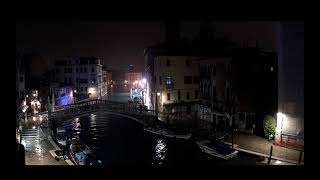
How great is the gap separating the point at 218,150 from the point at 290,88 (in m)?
4.95

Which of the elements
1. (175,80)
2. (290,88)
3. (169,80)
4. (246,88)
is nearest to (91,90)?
(169,80)

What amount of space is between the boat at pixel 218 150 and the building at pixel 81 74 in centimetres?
3395

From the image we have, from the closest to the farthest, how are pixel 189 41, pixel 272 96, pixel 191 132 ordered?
pixel 272 96 < pixel 191 132 < pixel 189 41

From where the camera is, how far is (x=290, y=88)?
52.0 ft

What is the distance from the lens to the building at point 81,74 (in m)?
50.6

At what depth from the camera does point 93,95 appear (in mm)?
54062

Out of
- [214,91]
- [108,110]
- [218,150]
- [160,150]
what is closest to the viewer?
[218,150]

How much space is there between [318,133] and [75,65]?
50563mm

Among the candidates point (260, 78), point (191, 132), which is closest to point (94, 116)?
point (191, 132)

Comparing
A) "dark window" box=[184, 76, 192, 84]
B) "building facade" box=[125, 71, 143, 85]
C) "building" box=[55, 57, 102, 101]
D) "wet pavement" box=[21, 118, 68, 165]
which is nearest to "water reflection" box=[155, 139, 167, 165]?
"wet pavement" box=[21, 118, 68, 165]

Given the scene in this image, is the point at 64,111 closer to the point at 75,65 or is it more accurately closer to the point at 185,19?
the point at 75,65

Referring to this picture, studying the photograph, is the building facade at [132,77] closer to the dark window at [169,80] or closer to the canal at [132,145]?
the canal at [132,145]

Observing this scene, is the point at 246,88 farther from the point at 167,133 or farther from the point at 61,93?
the point at 61,93

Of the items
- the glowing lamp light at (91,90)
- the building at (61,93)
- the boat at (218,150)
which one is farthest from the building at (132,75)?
the boat at (218,150)
